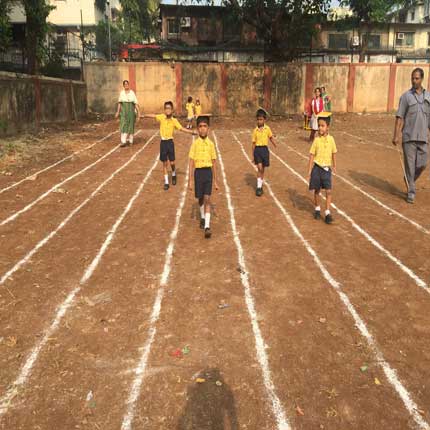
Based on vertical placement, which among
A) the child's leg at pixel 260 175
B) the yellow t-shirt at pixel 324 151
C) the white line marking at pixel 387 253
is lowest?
the white line marking at pixel 387 253

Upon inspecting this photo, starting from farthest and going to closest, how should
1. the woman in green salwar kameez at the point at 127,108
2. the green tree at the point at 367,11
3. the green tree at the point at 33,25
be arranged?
the green tree at the point at 367,11
the green tree at the point at 33,25
the woman in green salwar kameez at the point at 127,108

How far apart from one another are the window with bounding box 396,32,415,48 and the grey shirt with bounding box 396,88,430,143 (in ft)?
140

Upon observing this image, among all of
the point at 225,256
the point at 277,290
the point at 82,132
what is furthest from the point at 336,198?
the point at 82,132

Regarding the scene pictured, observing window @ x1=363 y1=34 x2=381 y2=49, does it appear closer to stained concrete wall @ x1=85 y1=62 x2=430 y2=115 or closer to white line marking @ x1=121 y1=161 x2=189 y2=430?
stained concrete wall @ x1=85 y1=62 x2=430 y2=115

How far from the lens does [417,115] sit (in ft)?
27.5

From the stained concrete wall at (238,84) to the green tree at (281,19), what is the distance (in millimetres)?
1561

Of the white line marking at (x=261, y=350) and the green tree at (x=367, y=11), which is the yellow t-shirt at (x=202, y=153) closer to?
the white line marking at (x=261, y=350)

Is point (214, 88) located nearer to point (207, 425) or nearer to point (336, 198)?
point (336, 198)

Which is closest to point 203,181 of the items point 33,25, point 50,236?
point 50,236

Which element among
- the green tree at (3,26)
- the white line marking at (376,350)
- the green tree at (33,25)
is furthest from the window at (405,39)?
the white line marking at (376,350)

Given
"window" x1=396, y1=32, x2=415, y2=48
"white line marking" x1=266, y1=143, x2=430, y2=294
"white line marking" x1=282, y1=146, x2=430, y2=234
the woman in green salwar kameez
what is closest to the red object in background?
the woman in green salwar kameez

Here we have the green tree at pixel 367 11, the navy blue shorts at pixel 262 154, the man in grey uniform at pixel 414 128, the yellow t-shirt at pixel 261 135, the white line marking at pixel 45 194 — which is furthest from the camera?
the green tree at pixel 367 11

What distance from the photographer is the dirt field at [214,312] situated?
322 centimetres

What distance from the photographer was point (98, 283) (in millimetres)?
5152
